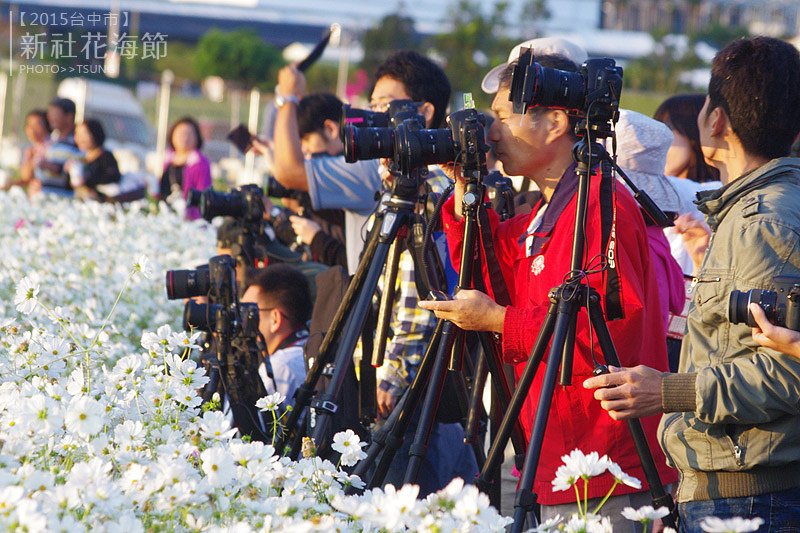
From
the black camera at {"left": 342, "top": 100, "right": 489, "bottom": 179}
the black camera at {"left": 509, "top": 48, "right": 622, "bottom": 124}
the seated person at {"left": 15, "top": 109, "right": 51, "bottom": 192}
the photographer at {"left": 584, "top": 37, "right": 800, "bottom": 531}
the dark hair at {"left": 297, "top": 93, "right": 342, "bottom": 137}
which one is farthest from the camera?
the seated person at {"left": 15, "top": 109, "right": 51, "bottom": 192}

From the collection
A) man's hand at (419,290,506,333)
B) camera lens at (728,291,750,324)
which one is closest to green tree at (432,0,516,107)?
man's hand at (419,290,506,333)

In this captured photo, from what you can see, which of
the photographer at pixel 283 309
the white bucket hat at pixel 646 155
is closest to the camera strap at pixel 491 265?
the white bucket hat at pixel 646 155

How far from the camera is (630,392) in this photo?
7.68ft

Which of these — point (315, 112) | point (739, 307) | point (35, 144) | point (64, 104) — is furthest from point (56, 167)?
point (739, 307)

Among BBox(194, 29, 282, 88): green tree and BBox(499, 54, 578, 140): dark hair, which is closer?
BBox(499, 54, 578, 140): dark hair

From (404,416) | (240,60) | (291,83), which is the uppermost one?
(240,60)

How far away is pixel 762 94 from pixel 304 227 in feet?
9.08

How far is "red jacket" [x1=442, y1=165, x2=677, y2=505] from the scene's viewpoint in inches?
104

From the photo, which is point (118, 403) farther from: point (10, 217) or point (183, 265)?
point (10, 217)

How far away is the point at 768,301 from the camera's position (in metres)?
2.14

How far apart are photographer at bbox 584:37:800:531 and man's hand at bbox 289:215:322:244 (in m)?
2.63

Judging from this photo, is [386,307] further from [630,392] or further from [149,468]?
[149,468]

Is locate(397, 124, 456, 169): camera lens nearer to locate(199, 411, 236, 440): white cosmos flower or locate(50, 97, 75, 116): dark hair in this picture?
locate(199, 411, 236, 440): white cosmos flower

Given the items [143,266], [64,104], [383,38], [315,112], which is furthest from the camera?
[383,38]
